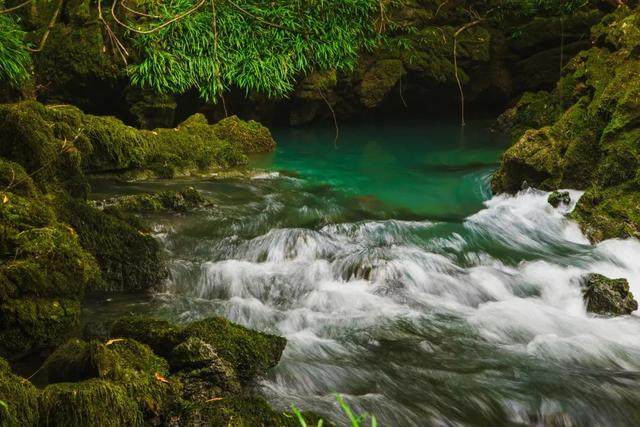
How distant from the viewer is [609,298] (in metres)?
5.25

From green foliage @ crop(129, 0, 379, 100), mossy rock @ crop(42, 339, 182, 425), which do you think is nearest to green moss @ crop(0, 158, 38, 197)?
mossy rock @ crop(42, 339, 182, 425)

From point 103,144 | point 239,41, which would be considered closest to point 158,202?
point 103,144

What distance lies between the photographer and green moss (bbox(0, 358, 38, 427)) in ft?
6.97

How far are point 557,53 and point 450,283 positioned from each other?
14.2 meters

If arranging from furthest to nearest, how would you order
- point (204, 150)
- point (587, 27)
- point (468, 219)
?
point (587, 27), point (204, 150), point (468, 219)

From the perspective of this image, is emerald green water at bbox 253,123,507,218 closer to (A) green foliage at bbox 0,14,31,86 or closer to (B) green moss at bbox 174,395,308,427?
(A) green foliage at bbox 0,14,31,86

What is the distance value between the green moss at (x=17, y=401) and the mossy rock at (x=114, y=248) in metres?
2.26

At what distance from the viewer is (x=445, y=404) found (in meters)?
3.74

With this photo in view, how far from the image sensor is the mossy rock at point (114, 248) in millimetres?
4715

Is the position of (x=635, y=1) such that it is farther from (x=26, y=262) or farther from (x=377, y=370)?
(x=26, y=262)

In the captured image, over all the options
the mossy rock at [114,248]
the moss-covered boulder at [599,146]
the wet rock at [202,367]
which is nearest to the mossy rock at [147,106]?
the moss-covered boulder at [599,146]

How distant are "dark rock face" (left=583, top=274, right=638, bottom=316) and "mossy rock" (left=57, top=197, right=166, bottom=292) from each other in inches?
163

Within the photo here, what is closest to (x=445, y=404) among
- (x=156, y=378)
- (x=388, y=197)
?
(x=156, y=378)

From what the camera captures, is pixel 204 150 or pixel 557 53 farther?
pixel 557 53
